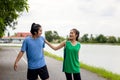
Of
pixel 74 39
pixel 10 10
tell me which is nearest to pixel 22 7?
pixel 10 10

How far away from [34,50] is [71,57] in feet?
3.19

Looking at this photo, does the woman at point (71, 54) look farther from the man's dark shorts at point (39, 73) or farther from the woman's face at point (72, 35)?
the man's dark shorts at point (39, 73)

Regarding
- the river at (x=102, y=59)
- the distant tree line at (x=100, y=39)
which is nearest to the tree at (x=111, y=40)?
the distant tree line at (x=100, y=39)

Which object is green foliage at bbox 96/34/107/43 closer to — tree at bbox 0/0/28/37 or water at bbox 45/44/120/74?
water at bbox 45/44/120/74

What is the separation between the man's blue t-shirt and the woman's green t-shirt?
73cm

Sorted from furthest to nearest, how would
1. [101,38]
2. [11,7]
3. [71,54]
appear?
[101,38] < [11,7] < [71,54]

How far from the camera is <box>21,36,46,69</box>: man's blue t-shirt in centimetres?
834

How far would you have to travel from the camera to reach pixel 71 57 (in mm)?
8922

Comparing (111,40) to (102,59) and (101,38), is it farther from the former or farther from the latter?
(102,59)

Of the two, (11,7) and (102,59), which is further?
(102,59)

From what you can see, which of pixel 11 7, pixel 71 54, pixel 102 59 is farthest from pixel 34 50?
pixel 102 59

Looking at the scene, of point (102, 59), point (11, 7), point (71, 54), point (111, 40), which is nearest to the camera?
point (71, 54)

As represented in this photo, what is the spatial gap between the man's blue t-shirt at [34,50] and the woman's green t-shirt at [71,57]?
729 mm

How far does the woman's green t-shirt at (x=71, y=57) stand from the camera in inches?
350
